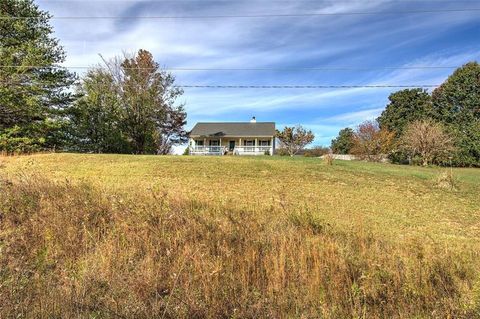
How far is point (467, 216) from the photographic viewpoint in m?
9.16

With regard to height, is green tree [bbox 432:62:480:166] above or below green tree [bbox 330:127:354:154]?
above

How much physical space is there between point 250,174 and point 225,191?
3558 mm

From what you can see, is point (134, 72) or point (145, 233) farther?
point (134, 72)

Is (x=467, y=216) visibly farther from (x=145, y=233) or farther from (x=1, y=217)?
(x=1, y=217)

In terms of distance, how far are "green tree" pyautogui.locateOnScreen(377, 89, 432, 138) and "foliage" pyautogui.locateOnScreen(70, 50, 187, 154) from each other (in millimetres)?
27033

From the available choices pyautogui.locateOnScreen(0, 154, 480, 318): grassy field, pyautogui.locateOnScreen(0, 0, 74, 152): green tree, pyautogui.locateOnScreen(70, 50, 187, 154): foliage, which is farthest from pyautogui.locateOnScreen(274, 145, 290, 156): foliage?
pyautogui.locateOnScreen(0, 154, 480, 318): grassy field

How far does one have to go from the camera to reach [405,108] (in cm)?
4781

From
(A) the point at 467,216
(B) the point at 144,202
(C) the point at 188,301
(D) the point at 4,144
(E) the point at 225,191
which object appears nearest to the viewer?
(C) the point at 188,301

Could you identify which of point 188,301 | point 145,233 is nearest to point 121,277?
point 188,301

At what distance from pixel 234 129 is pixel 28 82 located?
96.1 ft

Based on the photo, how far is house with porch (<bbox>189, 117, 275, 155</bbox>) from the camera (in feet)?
152

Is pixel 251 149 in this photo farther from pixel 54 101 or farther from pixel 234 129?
pixel 54 101

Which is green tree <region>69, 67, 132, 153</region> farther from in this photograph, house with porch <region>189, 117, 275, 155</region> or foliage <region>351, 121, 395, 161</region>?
foliage <region>351, 121, 395, 161</region>

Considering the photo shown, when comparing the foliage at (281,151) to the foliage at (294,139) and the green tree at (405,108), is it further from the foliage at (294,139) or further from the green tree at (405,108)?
the green tree at (405,108)
